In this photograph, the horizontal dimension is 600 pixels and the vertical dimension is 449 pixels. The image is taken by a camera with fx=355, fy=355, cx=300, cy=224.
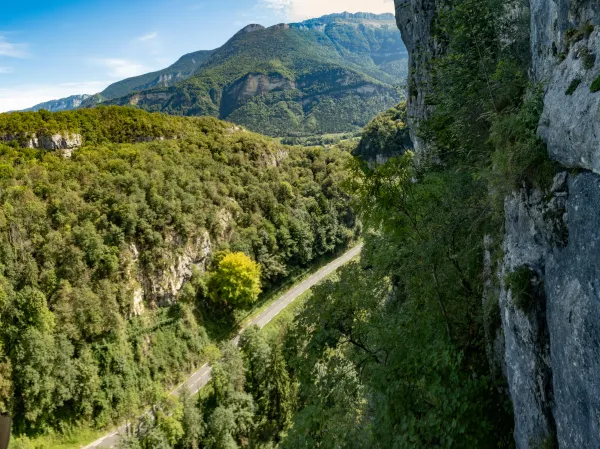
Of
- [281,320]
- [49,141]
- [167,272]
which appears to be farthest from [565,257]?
[49,141]

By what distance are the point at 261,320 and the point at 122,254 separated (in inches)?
658

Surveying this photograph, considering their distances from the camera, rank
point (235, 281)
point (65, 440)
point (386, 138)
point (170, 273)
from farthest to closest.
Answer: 1. point (386, 138)
2. point (235, 281)
3. point (170, 273)
4. point (65, 440)

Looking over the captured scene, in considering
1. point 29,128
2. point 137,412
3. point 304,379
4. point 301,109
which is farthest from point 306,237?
point 301,109

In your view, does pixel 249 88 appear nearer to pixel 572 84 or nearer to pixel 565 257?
pixel 572 84

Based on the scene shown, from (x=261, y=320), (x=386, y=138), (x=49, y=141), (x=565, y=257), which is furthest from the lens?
(x=386, y=138)

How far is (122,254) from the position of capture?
1265 inches

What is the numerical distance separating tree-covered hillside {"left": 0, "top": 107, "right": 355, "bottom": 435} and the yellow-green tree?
0.44 ft

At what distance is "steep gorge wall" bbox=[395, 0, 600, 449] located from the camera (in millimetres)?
4672

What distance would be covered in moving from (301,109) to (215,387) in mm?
180292

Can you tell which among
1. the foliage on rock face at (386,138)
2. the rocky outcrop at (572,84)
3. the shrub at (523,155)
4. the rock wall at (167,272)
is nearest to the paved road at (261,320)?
the rock wall at (167,272)

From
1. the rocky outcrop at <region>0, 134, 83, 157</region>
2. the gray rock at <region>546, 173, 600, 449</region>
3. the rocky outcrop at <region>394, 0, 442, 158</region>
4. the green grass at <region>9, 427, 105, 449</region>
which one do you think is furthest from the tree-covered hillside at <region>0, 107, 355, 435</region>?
the gray rock at <region>546, 173, 600, 449</region>

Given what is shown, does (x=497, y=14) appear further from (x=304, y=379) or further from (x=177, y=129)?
(x=177, y=129)

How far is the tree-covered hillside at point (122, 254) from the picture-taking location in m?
26.1

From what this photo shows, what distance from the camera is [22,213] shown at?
2892cm
